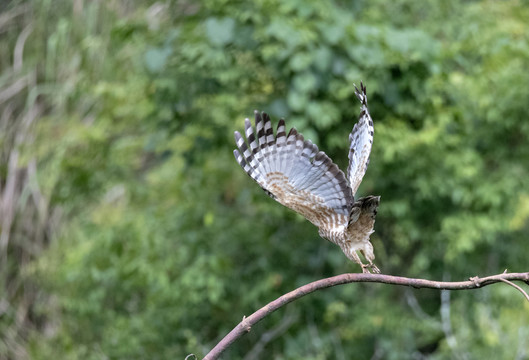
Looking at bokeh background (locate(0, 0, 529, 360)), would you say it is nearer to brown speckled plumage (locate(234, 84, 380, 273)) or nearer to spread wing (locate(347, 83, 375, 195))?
spread wing (locate(347, 83, 375, 195))

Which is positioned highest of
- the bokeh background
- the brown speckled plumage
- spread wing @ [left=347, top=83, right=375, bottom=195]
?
the brown speckled plumage

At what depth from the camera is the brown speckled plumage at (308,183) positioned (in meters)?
1.25

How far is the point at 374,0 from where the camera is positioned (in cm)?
301

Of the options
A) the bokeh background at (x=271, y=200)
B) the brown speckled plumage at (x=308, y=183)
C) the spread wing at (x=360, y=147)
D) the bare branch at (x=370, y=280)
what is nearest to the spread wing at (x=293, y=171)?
the brown speckled plumage at (x=308, y=183)

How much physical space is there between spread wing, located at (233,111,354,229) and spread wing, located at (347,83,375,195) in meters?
0.14

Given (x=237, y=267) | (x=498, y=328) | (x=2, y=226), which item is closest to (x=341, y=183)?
(x=237, y=267)

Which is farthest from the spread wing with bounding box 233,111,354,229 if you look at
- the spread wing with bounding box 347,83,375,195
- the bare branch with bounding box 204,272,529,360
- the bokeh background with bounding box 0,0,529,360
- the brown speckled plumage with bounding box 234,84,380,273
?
the bokeh background with bounding box 0,0,529,360

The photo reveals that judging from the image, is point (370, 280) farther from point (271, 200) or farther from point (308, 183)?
point (271, 200)

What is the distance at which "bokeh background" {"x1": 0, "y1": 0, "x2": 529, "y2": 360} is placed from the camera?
265 cm

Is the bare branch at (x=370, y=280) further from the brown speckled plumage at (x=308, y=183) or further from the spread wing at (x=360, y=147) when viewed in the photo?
the spread wing at (x=360, y=147)

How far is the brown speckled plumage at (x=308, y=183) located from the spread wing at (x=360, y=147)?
122mm

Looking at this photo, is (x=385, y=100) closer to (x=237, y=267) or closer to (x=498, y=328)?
(x=237, y=267)

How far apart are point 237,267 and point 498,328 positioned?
3.79 feet

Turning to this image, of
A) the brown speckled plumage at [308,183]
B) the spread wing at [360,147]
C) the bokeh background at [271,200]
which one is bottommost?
the bokeh background at [271,200]
